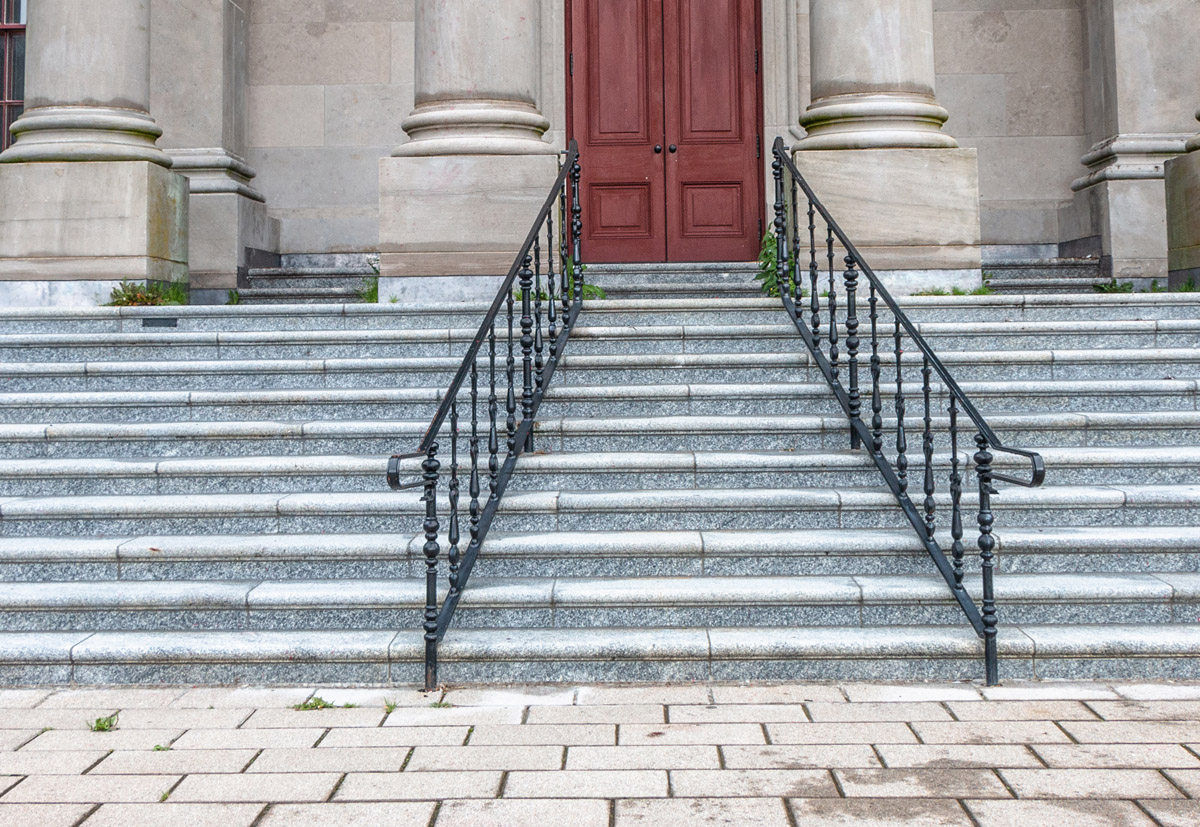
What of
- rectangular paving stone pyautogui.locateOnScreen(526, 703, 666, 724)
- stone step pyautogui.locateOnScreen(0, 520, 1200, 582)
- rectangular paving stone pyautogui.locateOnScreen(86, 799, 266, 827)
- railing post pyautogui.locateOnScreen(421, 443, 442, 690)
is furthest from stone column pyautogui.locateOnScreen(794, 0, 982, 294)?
rectangular paving stone pyautogui.locateOnScreen(86, 799, 266, 827)

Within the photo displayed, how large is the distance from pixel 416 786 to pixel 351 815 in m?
0.26

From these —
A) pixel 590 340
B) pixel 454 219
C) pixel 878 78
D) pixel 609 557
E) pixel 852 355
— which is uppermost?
pixel 878 78

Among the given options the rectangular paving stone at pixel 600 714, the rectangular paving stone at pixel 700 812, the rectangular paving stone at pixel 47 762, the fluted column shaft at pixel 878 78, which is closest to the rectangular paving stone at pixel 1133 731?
the rectangular paving stone at pixel 700 812

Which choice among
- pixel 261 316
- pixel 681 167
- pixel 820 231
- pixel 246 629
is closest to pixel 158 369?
pixel 261 316

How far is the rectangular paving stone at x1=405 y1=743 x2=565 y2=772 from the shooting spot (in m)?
3.41

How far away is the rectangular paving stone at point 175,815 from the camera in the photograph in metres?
3.02

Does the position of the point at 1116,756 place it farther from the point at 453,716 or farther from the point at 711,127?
the point at 711,127

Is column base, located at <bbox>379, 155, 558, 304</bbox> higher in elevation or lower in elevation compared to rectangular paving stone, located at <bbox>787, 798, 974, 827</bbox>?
higher

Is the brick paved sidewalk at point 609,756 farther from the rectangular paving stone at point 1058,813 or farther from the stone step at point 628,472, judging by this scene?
the stone step at point 628,472

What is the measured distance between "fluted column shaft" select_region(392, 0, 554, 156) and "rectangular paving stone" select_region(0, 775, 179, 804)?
5.59 m

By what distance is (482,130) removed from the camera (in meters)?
7.98

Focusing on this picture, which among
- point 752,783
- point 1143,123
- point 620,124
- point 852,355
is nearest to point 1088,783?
point 752,783

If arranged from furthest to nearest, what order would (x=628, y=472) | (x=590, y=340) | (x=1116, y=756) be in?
(x=590, y=340)
(x=628, y=472)
(x=1116, y=756)

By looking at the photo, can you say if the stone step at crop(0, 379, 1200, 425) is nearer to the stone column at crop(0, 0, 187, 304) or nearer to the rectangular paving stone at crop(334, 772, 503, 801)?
the stone column at crop(0, 0, 187, 304)
